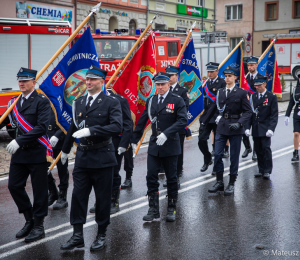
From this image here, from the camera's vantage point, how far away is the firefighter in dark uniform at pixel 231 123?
7.51 metres

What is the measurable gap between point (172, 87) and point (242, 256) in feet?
11.7

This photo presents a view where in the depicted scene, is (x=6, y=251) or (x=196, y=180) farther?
(x=196, y=180)

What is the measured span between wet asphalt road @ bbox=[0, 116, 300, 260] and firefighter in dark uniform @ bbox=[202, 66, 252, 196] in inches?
13.5

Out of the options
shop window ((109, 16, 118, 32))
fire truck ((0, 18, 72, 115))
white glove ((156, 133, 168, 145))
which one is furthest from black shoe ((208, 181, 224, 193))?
shop window ((109, 16, 118, 32))

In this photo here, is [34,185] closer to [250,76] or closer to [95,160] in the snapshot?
[95,160]

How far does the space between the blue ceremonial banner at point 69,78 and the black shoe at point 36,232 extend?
168 centimetres

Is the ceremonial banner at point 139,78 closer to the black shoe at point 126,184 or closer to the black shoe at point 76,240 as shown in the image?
the black shoe at point 126,184

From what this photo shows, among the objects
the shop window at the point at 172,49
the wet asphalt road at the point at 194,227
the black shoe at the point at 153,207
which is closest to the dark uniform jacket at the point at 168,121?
the black shoe at the point at 153,207

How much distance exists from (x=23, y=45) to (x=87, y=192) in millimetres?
8329

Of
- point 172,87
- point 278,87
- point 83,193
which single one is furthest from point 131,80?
point 278,87

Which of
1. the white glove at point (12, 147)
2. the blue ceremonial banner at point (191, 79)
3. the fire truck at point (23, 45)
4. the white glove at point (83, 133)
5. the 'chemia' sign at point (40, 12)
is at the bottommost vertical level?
the white glove at point (12, 147)

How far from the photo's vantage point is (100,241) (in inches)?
202

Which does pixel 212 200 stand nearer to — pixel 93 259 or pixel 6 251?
pixel 93 259

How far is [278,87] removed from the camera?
12055 mm
